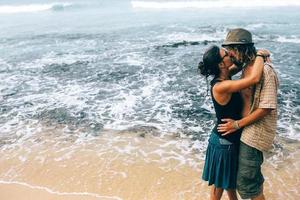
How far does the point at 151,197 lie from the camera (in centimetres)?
516

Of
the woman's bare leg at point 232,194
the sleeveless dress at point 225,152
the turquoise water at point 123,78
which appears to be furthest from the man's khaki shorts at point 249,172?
the turquoise water at point 123,78

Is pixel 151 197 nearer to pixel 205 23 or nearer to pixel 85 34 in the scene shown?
pixel 85 34

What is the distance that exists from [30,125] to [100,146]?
2.06 metres

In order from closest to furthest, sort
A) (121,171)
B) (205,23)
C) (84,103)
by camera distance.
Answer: (121,171) < (84,103) < (205,23)

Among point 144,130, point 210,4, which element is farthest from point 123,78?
point 210,4

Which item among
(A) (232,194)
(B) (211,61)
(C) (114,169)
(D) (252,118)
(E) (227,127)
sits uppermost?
(B) (211,61)

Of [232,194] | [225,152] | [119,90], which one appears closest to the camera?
[225,152]

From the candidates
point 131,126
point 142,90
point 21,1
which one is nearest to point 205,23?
point 142,90

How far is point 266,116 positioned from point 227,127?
1.25 ft

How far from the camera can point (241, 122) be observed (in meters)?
3.58

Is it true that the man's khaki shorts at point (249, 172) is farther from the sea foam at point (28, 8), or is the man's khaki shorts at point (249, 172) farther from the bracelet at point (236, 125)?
the sea foam at point (28, 8)

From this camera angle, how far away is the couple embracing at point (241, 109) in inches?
134

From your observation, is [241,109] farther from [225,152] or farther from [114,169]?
[114,169]

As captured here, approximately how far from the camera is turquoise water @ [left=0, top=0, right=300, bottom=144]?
27.0ft
